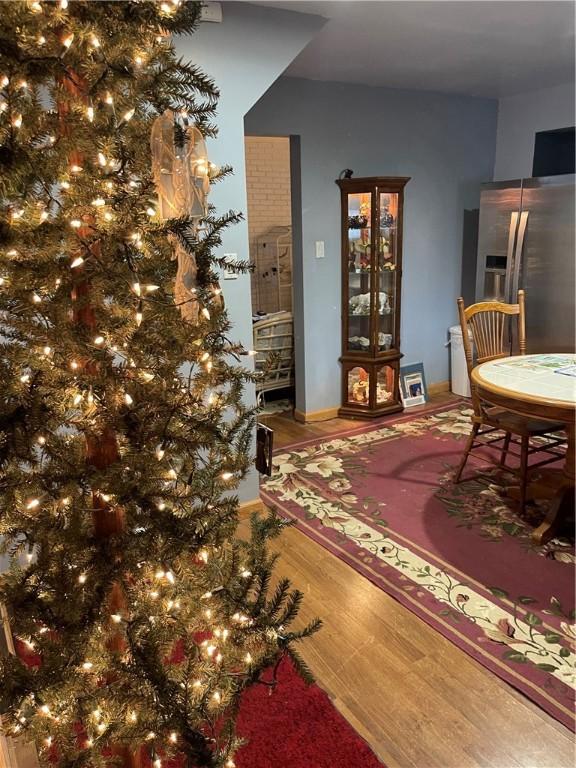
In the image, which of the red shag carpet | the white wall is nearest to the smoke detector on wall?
the red shag carpet

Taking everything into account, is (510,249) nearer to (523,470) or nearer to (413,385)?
(413,385)

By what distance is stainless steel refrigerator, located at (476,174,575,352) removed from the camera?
407cm

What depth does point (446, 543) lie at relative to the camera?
270cm

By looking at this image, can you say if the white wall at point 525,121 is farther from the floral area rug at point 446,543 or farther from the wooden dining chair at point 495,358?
the floral area rug at point 446,543

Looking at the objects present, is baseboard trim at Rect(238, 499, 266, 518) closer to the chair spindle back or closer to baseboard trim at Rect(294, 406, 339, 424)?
baseboard trim at Rect(294, 406, 339, 424)

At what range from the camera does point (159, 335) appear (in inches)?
42.3

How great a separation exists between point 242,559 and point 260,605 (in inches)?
4.3

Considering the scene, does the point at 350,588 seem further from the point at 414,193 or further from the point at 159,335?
the point at 414,193

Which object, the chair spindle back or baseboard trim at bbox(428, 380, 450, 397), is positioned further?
baseboard trim at bbox(428, 380, 450, 397)

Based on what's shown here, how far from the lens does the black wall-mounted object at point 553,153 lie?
4.61 m

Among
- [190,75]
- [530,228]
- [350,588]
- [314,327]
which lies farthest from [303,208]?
[190,75]

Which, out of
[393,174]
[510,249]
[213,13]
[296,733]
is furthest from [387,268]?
[296,733]

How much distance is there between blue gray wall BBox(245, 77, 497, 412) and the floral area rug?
955mm

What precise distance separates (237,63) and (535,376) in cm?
208
